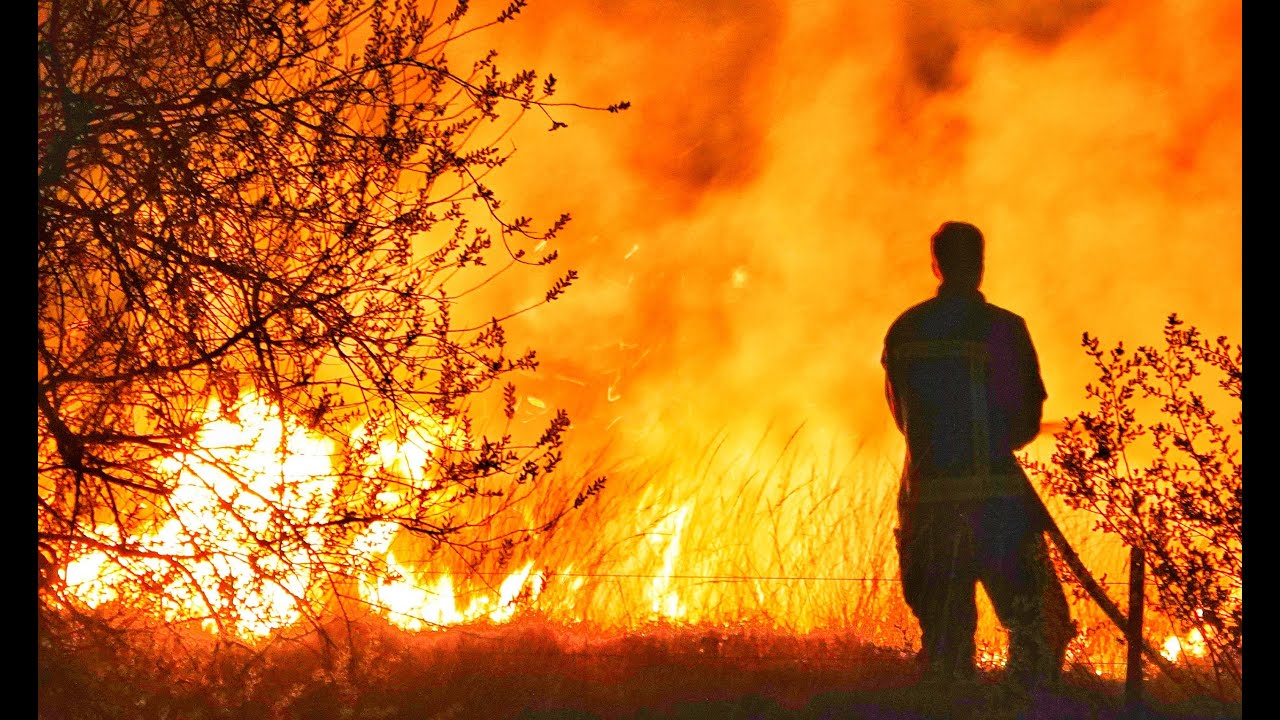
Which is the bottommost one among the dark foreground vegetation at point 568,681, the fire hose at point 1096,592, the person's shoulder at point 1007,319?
the dark foreground vegetation at point 568,681

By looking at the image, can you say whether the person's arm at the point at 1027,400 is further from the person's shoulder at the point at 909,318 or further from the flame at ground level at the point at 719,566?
the flame at ground level at the point at 719,566

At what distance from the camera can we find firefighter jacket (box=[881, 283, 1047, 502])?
5504mm

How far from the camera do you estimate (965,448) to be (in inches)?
219

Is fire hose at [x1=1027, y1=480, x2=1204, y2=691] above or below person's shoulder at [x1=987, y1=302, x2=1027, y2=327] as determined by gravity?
below

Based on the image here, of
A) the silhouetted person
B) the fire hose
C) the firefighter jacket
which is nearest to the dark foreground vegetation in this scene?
the fire hose

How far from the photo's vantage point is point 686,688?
217 inches

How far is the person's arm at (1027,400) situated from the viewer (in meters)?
5.48

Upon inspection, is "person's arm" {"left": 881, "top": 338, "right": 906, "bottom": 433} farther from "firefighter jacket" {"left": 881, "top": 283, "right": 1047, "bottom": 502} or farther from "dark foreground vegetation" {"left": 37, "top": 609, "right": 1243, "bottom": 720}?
"dark foreground vegetation" {"left": 37, "top": 609, "right": 1243, "bottom": 720}

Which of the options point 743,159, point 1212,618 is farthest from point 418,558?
point 1212,618

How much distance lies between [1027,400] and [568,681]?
99.6 inches

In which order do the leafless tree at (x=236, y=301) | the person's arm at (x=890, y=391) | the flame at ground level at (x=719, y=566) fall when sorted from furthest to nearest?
the flame at ground level at (x=719, y=566), the person's arm at (x=890, y=391), the leafless tree at (x=236, y=301)

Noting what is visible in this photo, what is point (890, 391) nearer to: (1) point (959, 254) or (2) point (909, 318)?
(2) point (909, 318)

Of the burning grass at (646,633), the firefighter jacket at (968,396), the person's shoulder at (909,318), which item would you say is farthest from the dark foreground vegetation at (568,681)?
the person's shoulder at (909,318)

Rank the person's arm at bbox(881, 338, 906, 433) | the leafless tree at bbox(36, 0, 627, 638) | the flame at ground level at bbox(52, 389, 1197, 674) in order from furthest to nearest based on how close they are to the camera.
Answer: the flame at ground level at bbox(52, 389, 1197, 674), the person's arm at bbox(881, 338, 906, 433), the leafless tree at bbox(36, 0, 627, 638)
